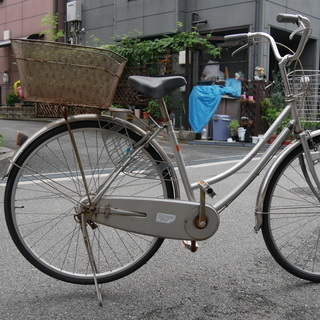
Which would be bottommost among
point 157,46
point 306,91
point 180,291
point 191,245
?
point 180,291

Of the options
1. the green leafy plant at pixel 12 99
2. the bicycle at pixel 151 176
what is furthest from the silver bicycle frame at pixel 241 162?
the green leafy plant at pixel 12 99

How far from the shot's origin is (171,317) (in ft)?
7.45

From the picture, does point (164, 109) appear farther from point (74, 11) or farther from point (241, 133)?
point (74, 11)

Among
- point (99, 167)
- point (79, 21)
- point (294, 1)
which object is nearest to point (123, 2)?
point (79, 21)

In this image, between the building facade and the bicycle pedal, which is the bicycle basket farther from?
the building facade

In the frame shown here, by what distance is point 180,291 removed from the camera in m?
2.60

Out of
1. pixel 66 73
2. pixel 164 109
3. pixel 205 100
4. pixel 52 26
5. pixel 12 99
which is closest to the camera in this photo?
pixel 66 73

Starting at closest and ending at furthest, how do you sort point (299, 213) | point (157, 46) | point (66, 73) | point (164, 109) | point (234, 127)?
point (66, 73) → point (164, 109) → point (299, 213) → point (234, 127) → point (157, 46)

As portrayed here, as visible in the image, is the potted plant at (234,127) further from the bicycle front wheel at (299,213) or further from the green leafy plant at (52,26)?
the green leafy plant at (52,26)

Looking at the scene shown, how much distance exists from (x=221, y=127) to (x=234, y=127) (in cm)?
41

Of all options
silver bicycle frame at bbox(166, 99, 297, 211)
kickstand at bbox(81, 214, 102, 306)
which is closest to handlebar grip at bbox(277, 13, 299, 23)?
silver bicycle frame at bbox(166, 99, 297, 211)

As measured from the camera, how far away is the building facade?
1370cm

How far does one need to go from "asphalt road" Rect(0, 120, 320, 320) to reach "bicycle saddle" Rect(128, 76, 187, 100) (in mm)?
1156

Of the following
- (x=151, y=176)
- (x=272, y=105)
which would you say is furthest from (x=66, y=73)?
(x=272, y=105)
